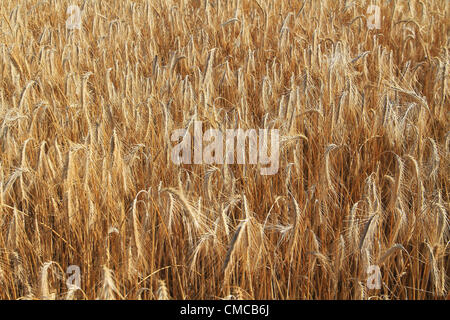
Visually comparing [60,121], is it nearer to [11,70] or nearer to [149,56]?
[11,70]

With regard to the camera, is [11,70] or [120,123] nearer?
[120,123]

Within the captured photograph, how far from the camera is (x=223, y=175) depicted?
1675 millimetres

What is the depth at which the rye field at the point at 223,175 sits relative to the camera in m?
1.40

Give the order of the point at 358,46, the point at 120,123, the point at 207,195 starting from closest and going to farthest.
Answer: the point at 207,195
the point at 120,123
the point at 358,46

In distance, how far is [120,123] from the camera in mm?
2143

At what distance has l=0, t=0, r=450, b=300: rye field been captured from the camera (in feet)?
4.58

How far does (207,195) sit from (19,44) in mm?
2094

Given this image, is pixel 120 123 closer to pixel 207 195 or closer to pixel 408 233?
pixel 207 195

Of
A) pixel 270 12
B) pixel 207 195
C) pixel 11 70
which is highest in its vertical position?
pixel 270 12

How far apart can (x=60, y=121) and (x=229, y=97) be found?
32.1 inches

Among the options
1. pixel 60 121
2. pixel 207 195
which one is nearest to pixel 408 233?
pixel 207 195

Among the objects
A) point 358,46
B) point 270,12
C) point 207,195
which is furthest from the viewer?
point 270,12

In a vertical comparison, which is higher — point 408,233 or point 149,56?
point 149,56
